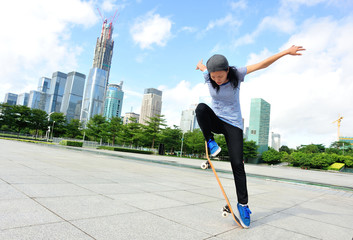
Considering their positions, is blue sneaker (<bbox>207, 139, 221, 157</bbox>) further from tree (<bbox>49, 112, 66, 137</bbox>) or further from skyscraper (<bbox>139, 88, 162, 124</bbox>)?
skyscraper (<bbox>139, 88, 162, 124</bbox>)

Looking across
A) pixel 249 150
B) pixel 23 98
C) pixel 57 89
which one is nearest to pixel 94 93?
pixel 57 89

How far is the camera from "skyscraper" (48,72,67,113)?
183788 millimetres

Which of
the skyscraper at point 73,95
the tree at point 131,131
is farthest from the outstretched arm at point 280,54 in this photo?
the skyscraper at point 73,95

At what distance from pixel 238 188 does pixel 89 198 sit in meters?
1.81

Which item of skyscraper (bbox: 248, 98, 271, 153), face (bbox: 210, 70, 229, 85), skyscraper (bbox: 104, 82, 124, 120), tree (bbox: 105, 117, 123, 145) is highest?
skyscraper (bbox: 104, 82, 124, 120)

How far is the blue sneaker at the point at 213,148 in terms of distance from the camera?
2482mm

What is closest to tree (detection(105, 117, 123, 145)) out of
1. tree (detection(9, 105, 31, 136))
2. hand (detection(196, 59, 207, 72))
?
tree (detection(9, 105, 31, 136))

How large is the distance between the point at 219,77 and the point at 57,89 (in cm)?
21933

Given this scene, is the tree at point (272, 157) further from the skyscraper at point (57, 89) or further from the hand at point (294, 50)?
the skyscraper at point (57, 89)

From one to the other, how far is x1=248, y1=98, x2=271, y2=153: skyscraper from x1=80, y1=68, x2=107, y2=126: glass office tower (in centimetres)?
12888

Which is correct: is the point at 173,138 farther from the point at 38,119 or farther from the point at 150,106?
the point at 150,106

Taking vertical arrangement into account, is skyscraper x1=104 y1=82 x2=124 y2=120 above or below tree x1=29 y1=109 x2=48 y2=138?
above

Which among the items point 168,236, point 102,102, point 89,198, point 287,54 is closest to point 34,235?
point 168,236

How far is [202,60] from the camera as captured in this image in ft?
10.2
